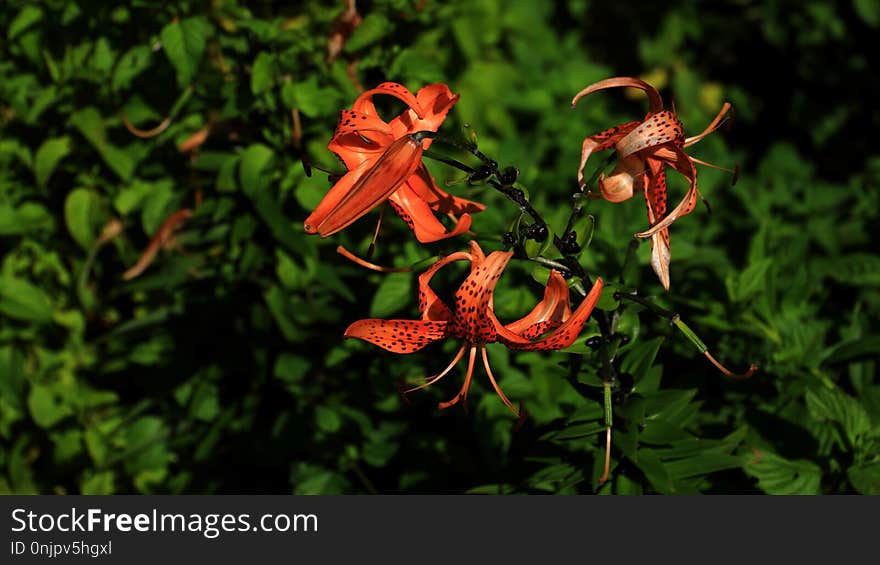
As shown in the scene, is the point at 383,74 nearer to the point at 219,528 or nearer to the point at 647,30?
the point at 219,528

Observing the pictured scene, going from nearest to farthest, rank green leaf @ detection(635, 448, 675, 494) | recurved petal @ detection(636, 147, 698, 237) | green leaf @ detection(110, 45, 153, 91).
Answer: recurved petal @ detection(636, 147, 698, 237) < green leaf @ detection(635, 448, 675, 494) < green leaf @ detection(110, 45, 153, 91)

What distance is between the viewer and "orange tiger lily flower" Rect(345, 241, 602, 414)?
3.42 feet

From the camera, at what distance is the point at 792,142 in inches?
137

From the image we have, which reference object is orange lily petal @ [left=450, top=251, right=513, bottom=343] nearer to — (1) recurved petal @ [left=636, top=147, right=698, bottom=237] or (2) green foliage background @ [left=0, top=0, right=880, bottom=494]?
(1) recurved petal @ [left=636, top=147, right=698, bottom=237]

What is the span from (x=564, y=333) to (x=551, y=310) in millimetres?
72

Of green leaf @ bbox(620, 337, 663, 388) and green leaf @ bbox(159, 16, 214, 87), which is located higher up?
green leaf @ bbox(159, 16, 214, 87)

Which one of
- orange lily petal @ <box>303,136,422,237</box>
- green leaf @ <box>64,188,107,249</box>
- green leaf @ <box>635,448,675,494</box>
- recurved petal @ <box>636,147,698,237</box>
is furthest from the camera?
green leaf @ <box>64,188,107,249</box>

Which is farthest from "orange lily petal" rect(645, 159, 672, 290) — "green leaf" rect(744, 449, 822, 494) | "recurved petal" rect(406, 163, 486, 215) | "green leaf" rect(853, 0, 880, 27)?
"green leaf" rect(853, 0, 880, 27)

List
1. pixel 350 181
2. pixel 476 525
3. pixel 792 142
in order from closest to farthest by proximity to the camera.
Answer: pixel 350 181
pixel 476 525
pixel 792 142

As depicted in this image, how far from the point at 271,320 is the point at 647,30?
6.85 feet

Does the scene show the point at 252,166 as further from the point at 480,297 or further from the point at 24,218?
the point at 480,297

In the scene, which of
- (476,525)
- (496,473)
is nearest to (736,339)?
(496,473)

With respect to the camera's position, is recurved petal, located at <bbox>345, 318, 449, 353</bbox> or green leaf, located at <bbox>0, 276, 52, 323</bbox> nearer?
recurved petal, located at <bbox>345, 318, 449, 353</bbox>

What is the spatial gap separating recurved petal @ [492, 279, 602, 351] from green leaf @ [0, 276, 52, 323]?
1.32 m
